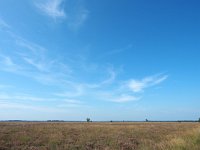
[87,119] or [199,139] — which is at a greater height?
[87,119]

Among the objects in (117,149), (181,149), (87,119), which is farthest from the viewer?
(87,119)

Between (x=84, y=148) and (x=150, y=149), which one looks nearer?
(x=150, y=149)

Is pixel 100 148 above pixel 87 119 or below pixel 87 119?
below

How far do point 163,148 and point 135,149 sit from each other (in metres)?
3.25

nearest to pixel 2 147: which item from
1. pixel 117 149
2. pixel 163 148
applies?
pixel 117 149

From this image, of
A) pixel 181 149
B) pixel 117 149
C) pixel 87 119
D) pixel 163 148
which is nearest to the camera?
pixel 181 149

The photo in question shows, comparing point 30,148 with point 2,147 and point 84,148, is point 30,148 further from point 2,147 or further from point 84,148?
point 84,148

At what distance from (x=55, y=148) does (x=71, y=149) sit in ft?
3.87

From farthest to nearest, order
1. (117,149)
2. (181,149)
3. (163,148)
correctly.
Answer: (117,149) → (163,148) → (181,149)

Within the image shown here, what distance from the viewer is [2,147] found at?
2036 centimetres

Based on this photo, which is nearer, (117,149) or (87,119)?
(117,149)

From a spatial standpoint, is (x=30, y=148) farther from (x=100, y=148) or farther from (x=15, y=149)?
(x=100, y=148)

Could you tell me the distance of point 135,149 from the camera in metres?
20.0

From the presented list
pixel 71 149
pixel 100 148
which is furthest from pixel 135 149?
pixel 71 149
